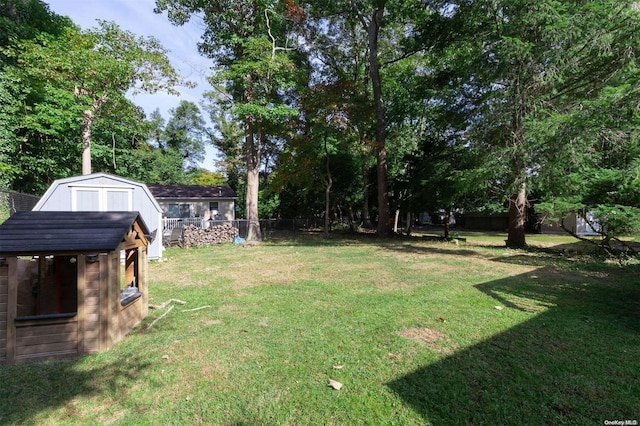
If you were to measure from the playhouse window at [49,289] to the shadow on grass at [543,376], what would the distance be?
4842 mm

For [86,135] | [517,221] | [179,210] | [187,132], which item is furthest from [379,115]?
[187,132]

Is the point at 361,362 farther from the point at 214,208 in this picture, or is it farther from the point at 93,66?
the point at 214,208

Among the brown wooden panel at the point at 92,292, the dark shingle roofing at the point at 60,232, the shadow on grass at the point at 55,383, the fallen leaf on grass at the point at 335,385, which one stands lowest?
the shadow on grass at the point at 55,383

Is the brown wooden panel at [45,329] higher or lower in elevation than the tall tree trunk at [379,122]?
lower

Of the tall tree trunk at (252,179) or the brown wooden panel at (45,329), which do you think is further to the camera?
the tall tree trunk at (252,179)

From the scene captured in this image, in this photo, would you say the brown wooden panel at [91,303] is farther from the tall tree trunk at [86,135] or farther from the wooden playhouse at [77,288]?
the tall tree trunk at [86,135]

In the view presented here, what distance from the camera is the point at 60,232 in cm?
358

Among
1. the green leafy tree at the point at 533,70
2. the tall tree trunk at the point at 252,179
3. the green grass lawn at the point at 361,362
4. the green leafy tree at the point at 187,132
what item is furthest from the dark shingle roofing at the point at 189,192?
the green leafy tree at the point at 533,70

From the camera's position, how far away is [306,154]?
18578mm

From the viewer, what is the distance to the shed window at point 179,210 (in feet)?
69.1

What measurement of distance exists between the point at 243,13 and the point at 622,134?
662 inches

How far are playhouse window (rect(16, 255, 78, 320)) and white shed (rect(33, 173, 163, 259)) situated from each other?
4.82m

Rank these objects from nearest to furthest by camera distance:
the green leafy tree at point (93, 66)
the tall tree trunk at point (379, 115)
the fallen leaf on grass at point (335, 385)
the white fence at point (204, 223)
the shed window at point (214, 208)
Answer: the fallen leaf on grass at point (335, 385)
the green leafy tree at point (93, 66)
the white fence at point (204, 223)
the tall tree trunk at point (379, 115)
the shed window at point (214, 208)

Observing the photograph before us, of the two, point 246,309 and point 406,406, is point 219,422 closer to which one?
point 406,406
